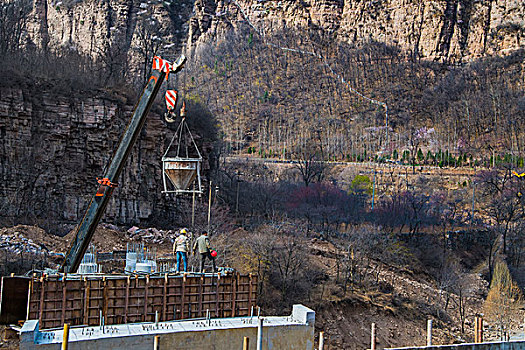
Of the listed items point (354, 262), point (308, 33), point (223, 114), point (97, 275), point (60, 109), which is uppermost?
point (308, 33)

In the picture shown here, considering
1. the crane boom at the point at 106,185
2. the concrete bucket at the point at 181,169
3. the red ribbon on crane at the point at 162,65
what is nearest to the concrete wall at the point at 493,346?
the concrete bucket at the point at 181,169

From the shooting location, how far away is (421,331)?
33.8 meters

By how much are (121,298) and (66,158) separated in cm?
2341

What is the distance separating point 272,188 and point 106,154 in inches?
875

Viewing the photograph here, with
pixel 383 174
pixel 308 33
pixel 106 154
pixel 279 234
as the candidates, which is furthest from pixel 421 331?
pixel 308 33

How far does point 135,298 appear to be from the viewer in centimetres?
1406

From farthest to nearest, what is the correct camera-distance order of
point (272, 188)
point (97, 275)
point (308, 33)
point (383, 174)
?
point (308, 33), point (383, 174), point (272, 188), point (97, 275)

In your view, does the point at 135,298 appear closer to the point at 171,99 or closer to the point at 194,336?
the point at 194,336

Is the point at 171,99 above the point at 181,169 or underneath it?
above

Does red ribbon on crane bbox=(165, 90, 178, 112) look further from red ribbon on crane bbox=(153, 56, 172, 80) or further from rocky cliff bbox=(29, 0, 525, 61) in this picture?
rocky cliff bbox=(29, 0, 525, 61)

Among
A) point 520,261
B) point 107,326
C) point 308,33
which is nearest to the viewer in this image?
point 107,326

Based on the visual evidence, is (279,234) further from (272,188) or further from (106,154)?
(272,188)

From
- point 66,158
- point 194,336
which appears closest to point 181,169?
point 194,336

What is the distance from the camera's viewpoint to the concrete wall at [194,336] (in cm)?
1189
